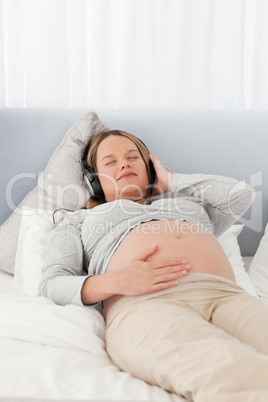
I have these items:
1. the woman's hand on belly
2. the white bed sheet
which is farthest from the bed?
the woman's hand on belly

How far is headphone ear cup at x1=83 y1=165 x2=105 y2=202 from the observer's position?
57.2 inches

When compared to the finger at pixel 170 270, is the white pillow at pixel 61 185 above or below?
above

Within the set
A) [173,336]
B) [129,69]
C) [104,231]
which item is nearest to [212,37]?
[129,69]

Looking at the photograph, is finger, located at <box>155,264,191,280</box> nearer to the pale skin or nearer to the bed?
the pale skin

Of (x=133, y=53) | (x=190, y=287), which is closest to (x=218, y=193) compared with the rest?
(x=190, y=287)

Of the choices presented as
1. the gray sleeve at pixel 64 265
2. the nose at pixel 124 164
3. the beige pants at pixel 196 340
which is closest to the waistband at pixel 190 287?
the beige pants at pixel 196 340

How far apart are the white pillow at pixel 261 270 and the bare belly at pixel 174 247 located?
0.97ft

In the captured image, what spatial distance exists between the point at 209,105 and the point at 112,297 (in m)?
1.20

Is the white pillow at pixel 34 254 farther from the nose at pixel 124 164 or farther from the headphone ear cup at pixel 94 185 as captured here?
the nose at pixel 124 164

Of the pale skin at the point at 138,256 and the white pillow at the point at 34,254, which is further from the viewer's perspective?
the white pillow at the point at 34,254

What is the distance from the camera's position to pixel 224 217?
4.70 feet

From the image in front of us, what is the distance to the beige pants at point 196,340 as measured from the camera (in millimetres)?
714

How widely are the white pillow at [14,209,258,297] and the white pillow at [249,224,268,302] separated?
6 cm

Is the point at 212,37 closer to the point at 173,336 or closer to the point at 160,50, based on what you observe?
the point at 160,50
